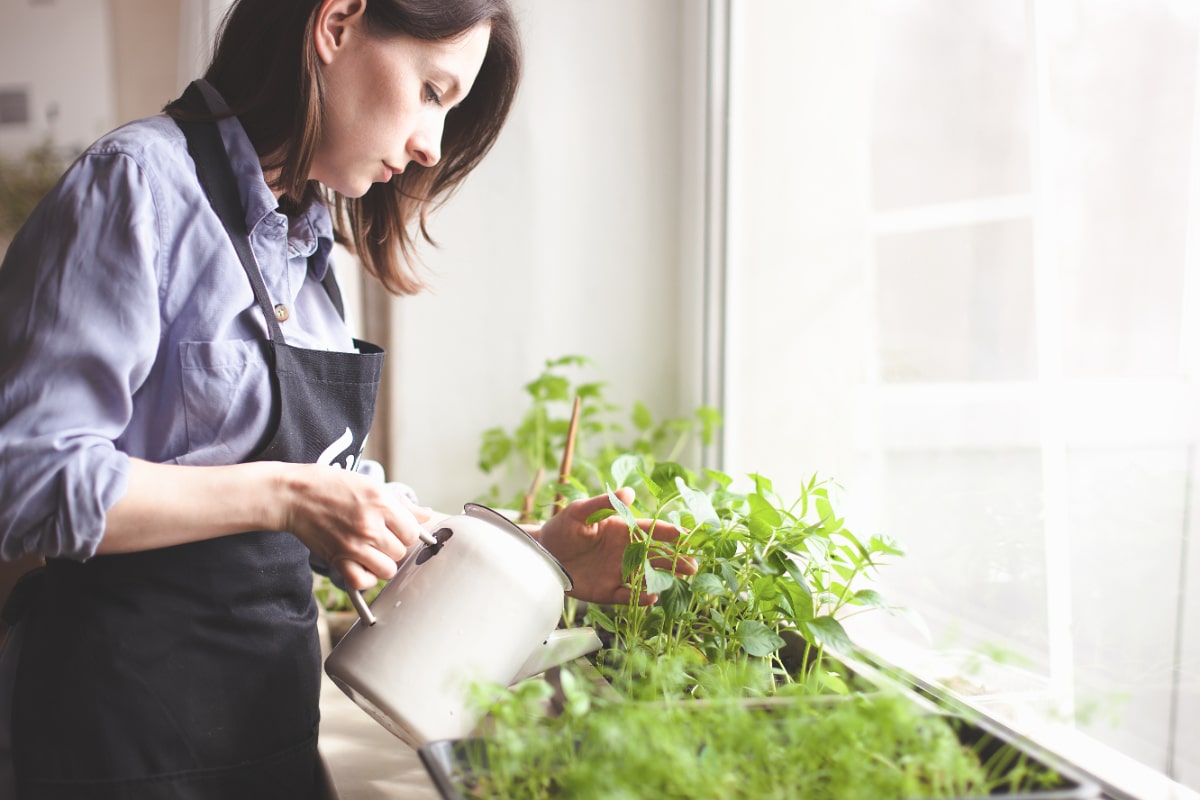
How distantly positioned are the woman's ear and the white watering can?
0.41m

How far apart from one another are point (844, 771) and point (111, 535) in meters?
0.52

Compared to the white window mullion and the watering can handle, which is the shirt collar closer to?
the watering can handle

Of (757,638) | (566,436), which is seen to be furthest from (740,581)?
(566,436)

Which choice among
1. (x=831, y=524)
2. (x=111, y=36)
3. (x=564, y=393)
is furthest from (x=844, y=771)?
(x=111, y=36)

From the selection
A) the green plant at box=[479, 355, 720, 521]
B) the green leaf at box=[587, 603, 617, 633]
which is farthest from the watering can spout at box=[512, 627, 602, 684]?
the green plant at box=[479, 355, 720, 521]

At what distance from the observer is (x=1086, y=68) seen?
93cm

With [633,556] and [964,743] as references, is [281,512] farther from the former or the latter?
[964,743]

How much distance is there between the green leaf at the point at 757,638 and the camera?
0.80 meters

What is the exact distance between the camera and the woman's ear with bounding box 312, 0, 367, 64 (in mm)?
826

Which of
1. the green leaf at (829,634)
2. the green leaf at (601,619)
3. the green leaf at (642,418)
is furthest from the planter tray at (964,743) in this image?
the green leaf at (642,418)

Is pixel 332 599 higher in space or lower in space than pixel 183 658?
lower

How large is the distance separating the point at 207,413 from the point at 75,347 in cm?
12

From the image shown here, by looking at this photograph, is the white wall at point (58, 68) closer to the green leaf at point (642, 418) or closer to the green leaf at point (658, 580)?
the green leaf at point (642, 418)

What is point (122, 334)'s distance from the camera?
28.3 inches
